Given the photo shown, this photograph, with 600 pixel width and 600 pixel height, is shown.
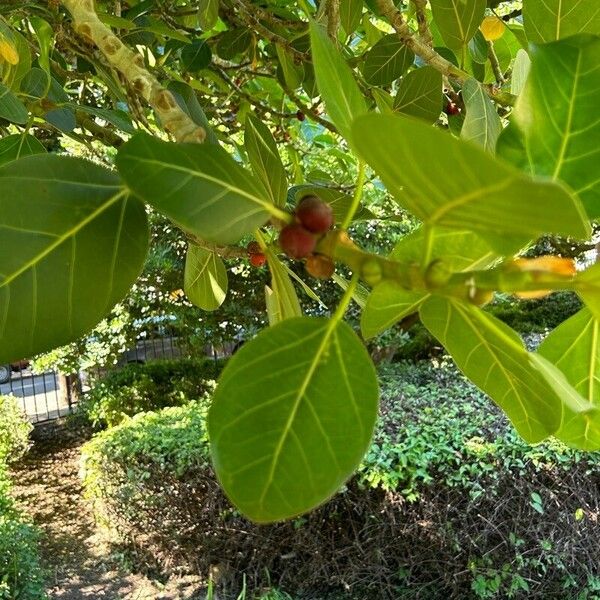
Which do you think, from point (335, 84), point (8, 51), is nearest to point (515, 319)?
point (8, 51)

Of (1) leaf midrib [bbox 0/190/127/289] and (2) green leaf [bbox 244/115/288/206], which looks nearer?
(1) leaf midrib [bbox 0/190/127/289]

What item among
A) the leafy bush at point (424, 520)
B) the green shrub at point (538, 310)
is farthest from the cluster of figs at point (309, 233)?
the green shrub at point (538, 310)

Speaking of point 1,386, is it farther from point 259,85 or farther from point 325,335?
point 325,335

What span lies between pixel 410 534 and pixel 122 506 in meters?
1.96

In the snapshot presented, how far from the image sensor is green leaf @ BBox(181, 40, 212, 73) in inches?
57.0

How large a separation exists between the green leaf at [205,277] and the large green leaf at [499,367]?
0.47 m

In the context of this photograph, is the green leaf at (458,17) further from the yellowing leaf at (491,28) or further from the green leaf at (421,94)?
the yellowing leaf at (491,28)

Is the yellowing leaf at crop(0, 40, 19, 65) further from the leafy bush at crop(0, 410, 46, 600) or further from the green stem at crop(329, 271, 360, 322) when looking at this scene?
the leafy bush at crop(0, 410, 46, 600)

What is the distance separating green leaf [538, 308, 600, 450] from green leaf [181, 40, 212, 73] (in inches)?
43.8

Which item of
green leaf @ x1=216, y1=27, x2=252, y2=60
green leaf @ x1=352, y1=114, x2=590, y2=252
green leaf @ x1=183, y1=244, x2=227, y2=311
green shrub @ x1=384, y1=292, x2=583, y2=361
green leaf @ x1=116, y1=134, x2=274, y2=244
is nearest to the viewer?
green leaf @ x1=352, y1=114, x2=590, y2=252

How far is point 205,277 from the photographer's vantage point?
3.06ft

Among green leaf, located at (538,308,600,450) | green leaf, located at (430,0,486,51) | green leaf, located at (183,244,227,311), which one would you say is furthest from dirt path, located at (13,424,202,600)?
green leaf, located at (538,308,600,450)

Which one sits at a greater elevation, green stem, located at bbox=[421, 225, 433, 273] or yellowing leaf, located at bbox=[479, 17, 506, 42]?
yellowing leaf, located at bbox=[479, 17, 506, 42]

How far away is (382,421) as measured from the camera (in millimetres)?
4051
